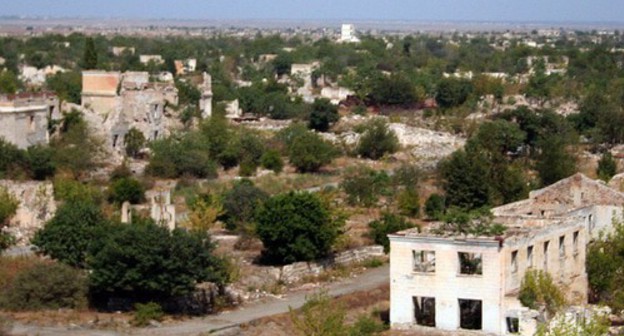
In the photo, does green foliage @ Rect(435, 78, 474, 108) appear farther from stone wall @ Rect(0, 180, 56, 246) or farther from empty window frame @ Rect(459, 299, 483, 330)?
empty window frame @ Rect(459, 299, 483, 330)

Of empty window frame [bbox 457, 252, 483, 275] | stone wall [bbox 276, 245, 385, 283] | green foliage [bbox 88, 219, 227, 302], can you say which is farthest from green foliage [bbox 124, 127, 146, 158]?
empty window frame [bbox 457, 252, 483, 275]

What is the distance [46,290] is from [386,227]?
37.8 ft

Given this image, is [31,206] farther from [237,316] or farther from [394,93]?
[394,93]

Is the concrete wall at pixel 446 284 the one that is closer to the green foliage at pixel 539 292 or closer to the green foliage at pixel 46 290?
the green foliage at pixel 539 292

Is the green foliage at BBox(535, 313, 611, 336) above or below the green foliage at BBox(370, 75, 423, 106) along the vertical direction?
above

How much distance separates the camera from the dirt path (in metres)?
29.5

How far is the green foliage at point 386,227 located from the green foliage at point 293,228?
361 cm

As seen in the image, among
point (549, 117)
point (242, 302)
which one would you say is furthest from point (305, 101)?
point (242, 302)

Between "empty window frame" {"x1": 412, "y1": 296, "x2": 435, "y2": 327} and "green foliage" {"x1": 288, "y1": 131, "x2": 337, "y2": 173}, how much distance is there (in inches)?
913

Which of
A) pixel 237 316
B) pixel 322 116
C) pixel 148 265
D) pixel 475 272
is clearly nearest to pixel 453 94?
pixel 322 116

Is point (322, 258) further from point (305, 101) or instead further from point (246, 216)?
point (305, 101)

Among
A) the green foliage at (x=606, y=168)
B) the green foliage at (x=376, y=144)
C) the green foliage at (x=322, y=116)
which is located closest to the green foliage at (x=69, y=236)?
the green foliage at (x=606, y=168)

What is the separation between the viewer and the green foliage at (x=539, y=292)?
2883 cm

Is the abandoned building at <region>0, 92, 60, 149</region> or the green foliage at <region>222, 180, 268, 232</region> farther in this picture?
the abandoned building at <region>0, 92, 60, 149</region>
